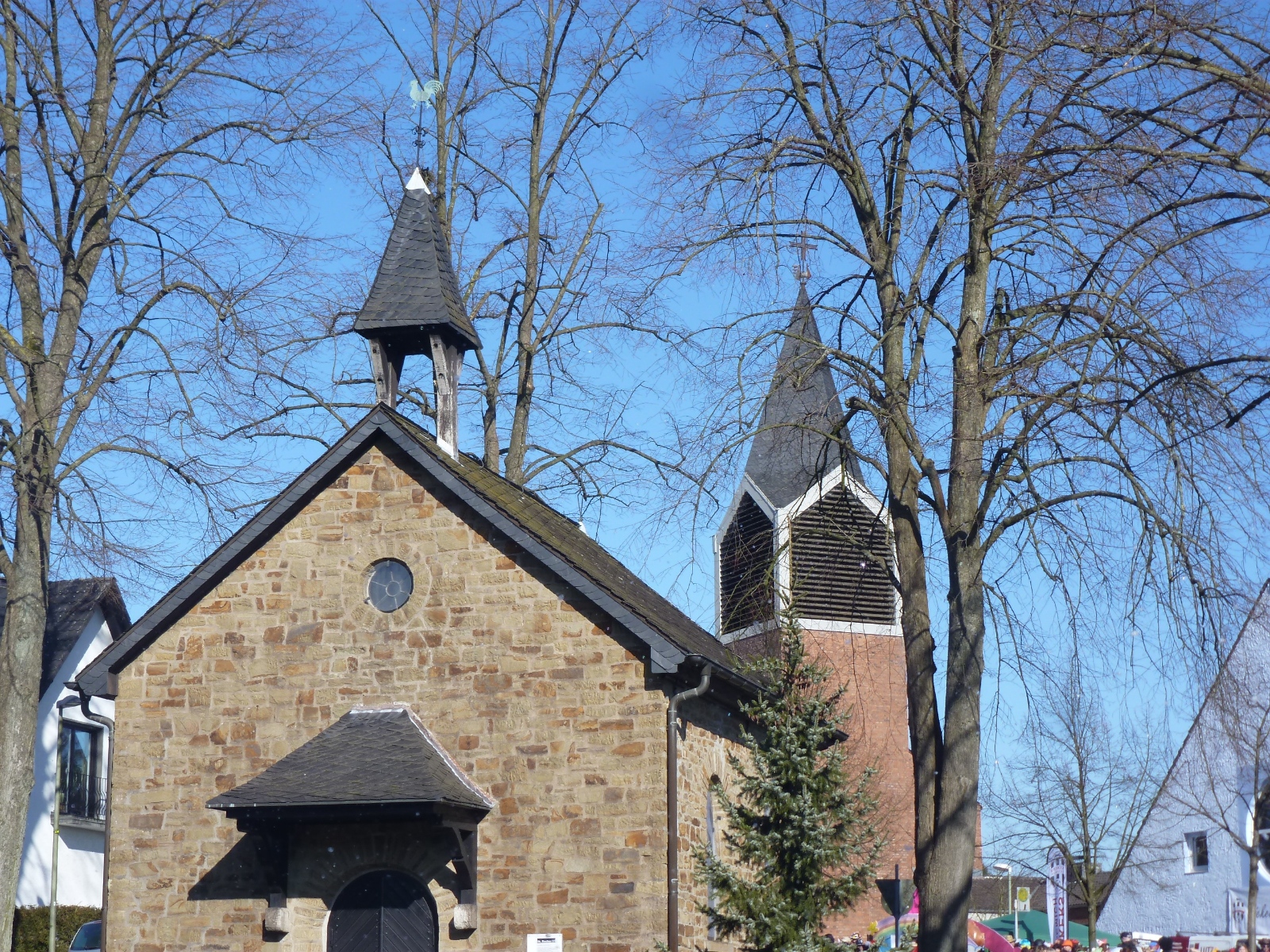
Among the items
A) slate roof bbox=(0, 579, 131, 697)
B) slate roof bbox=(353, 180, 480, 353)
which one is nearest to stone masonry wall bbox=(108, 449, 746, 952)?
slate roof bbox=(353, 180, 480, 353)

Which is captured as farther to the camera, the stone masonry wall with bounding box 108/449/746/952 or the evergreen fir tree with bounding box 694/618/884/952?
the evergreen fir tree with bounding box 694/618/884/952

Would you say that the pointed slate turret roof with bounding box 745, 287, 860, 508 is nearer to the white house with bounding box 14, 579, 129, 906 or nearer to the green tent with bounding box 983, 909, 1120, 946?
the white house with bounding box 14, 579, 129, 906

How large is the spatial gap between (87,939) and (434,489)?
1355cm

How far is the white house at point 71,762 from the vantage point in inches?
1257

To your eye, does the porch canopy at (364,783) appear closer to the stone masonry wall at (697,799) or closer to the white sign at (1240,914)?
the stone masonry wall at (697,799)

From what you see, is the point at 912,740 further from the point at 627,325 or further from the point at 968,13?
the point at 627,325

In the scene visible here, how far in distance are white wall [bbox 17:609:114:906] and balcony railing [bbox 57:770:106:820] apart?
436 millimetres

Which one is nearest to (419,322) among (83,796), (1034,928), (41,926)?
(41,926)

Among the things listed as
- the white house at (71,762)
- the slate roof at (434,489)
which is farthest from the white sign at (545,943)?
the white house at (71,762)

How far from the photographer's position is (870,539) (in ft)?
53.4

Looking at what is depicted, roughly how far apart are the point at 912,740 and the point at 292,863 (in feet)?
21.5

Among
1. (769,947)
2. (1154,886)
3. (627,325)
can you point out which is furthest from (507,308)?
(1154,886)

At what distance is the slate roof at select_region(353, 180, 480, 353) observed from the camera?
19.5 m

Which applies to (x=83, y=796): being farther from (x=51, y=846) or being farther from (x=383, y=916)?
(x=383, y=916)
